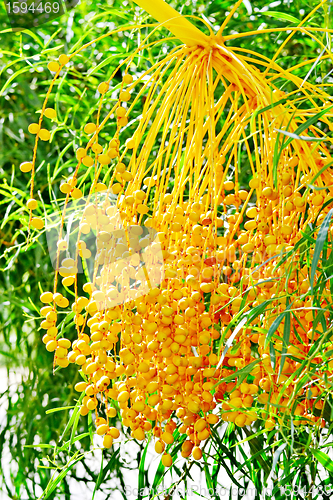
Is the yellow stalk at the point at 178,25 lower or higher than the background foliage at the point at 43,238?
higher

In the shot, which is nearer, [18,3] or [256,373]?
[256,373]

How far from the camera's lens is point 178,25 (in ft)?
1.42

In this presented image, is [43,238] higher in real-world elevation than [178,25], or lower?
lower

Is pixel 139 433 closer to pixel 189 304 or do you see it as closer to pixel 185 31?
pixel 189 304

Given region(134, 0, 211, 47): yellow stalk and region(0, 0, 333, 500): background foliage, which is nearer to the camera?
region(134, 0, 211, 47): yellow stalk

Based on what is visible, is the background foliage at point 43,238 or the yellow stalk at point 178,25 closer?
the yellow stalk at point 178,25

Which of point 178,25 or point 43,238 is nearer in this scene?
point 178,25

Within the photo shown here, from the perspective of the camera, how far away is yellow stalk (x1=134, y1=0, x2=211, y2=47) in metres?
0.44

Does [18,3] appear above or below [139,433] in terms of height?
above

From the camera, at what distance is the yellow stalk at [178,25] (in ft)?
1.44

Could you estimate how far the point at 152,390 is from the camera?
0.41m

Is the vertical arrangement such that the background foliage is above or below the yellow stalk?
below

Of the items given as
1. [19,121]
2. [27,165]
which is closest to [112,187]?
[27,165]

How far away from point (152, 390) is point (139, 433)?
4 centimetres
